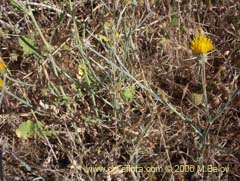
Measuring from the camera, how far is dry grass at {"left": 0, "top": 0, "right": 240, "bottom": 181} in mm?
1525

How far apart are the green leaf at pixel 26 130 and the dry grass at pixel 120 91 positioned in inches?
1.5

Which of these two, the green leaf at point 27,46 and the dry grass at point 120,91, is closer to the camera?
the dry grass at point 120,91

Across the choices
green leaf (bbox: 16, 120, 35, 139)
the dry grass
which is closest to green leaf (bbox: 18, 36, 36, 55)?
the dry grass

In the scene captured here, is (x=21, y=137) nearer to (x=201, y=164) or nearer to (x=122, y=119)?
(x=122, y=119)

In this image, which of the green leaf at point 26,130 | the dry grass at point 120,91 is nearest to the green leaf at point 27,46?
the dry grass at point 120,91

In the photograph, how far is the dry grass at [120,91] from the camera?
1.53 m

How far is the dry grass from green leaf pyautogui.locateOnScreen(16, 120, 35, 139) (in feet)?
0.12

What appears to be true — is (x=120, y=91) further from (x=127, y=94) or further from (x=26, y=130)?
(x=26, y=130)

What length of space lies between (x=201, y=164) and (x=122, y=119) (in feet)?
0.91

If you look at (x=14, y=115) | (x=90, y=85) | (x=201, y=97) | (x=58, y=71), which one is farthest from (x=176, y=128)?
(x=14, y=115)

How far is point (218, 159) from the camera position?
4.99ft

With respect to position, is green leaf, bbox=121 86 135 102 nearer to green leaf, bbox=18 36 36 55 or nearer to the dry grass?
the dry grass

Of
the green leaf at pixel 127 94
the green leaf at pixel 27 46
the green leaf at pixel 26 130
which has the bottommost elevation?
the green leaf at pixel 26 130

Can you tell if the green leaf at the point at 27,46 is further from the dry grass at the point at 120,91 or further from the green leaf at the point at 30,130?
the green leaf at the point at 30,130
